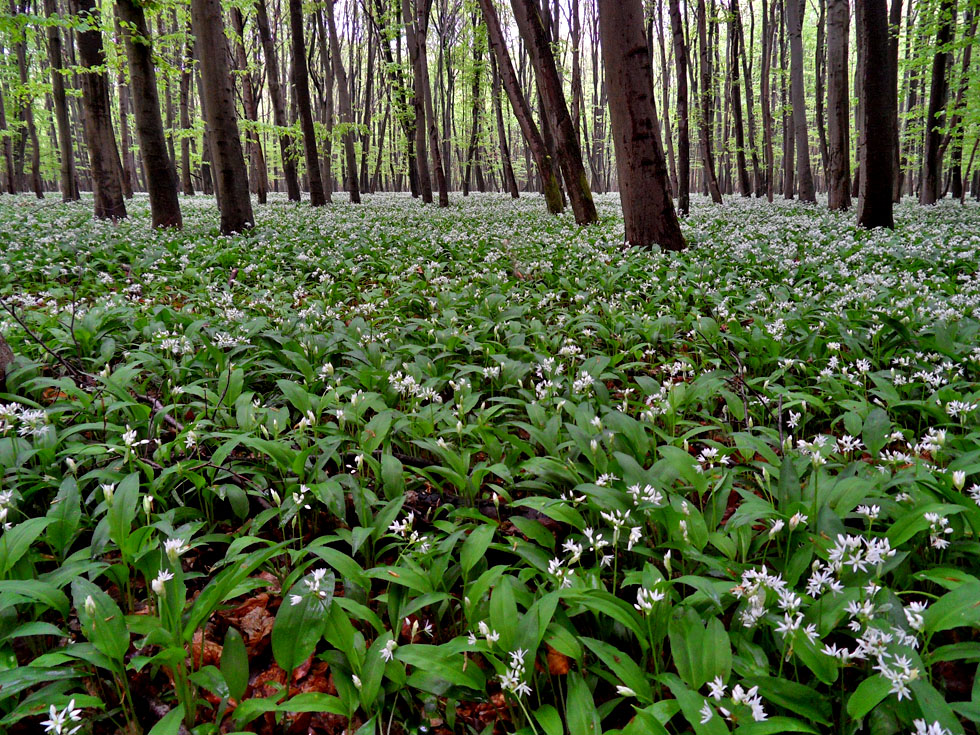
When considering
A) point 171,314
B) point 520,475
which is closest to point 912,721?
point 520,475

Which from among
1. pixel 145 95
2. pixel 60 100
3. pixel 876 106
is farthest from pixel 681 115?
pixel 60 100

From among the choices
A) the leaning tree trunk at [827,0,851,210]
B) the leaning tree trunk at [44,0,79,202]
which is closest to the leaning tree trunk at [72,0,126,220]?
the leaning tree trunk at [44,0,79,202]

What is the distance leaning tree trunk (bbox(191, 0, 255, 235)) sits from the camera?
918 cm

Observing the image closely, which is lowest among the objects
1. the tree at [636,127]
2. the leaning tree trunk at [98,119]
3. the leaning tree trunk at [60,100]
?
the tree at [636,127]

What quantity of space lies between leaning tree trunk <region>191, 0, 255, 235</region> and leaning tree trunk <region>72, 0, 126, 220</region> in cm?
218

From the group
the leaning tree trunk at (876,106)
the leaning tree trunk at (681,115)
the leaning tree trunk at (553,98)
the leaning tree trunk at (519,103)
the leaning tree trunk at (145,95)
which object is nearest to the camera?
the leaning tree trunk at (876,106)

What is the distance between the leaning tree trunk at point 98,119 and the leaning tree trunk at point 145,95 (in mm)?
606

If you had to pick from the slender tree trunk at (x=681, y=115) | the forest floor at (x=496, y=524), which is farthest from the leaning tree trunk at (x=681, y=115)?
the forest floor at (x=496, y=524)

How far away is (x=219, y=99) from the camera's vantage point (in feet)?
30.4

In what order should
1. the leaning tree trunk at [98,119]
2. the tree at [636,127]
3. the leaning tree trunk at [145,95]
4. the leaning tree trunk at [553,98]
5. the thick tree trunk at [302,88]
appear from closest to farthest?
the tree at [636,127] < the leaning tree trunk at [145,95] < the leaning tree trunk at [98,119] < the leaning tree trunk at [553,98] < the thick tree trunk at [302,88]

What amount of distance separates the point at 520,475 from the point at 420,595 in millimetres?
852

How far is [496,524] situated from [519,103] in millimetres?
13826

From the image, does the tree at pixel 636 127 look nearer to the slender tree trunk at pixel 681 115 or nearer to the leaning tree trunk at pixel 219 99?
the leaning tree trunk at pixel 219 99

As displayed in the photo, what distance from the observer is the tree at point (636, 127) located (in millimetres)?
7430
